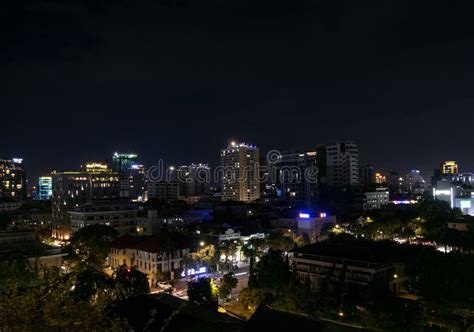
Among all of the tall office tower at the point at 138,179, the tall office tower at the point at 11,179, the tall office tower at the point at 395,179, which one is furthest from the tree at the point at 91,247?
the tall office tower at the point at 395,179

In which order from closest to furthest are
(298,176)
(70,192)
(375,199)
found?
(70,192)
(375,199)
(298,176)

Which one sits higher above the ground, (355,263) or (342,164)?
(342,164)

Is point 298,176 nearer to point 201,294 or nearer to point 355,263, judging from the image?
point 355,263

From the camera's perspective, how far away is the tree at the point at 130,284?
20961 millimetres

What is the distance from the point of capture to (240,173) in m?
110

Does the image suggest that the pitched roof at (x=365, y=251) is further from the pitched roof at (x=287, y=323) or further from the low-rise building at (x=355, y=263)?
the pitched roof at (x=287, y=323)

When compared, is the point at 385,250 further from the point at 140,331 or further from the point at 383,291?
the point at 140,331

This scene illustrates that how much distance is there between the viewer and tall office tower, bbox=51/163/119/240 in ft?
183

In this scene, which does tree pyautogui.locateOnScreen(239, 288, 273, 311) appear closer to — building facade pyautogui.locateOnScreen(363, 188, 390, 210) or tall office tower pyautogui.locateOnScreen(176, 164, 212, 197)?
building facade pyautogui.locateOnScreen(363, 188, 390, 210)

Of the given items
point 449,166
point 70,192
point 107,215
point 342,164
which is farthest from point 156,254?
point 449,166

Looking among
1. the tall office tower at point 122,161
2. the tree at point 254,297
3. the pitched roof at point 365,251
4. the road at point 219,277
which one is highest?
the tall office tower at point 122,161

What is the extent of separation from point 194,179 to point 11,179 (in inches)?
2396

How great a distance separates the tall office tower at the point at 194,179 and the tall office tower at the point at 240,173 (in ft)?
102

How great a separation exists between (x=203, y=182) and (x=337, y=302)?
128163 millimetres
